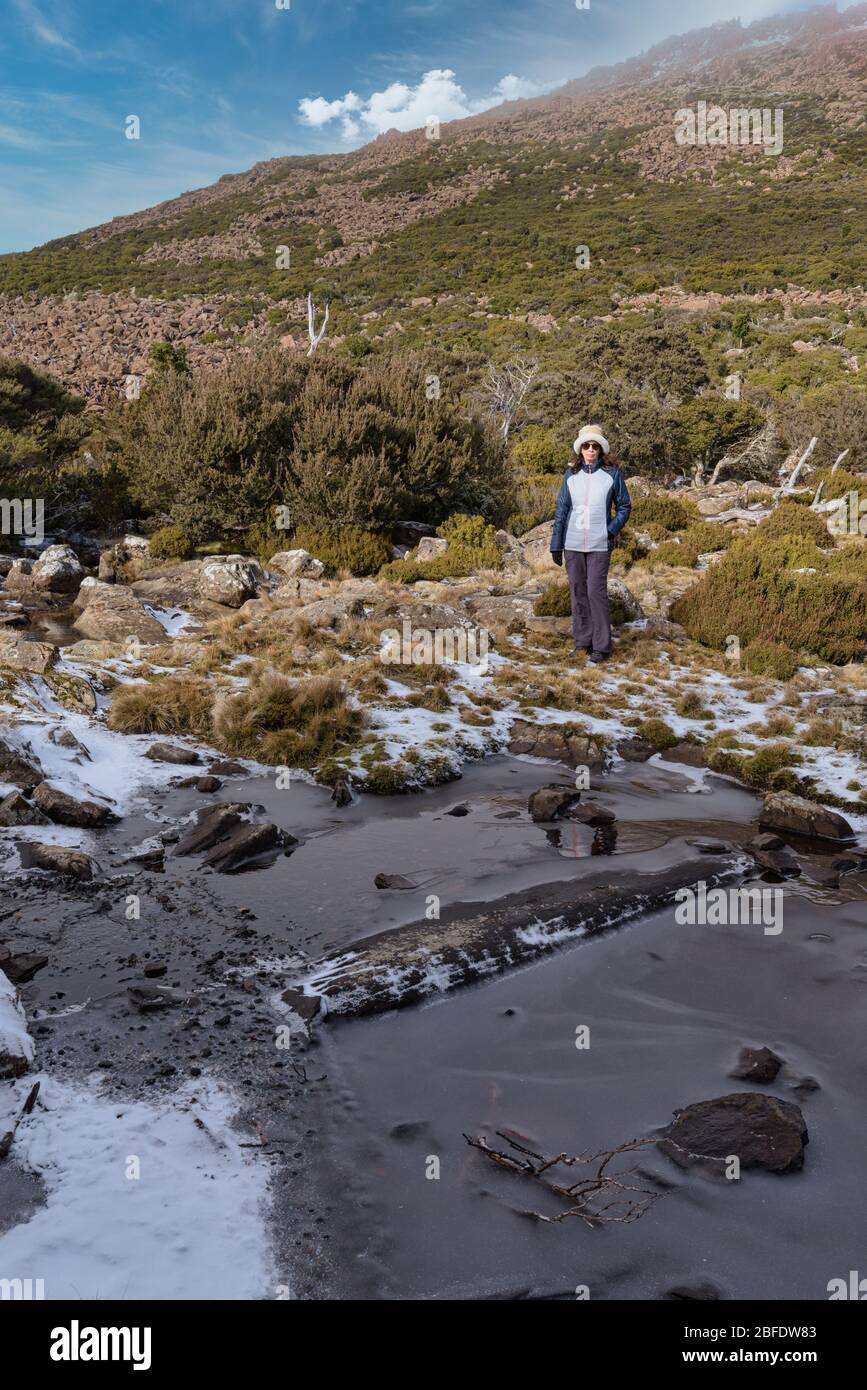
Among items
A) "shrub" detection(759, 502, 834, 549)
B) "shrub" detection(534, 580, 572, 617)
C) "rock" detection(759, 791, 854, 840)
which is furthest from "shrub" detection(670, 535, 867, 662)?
"rock" detection(759, 791, 854, 840)

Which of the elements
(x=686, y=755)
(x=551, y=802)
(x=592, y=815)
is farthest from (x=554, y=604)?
(x=592, y=815)

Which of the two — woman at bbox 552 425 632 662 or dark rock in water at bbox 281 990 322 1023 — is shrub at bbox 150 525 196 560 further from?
dark rock in water at bbox 281 990 322 1023

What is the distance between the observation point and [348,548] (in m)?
15.9

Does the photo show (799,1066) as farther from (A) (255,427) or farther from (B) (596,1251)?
(A) (255,427)

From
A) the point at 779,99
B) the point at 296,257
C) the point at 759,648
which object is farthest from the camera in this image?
the point at 779,99

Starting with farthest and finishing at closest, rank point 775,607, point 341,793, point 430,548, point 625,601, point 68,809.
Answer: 1. point 430,548
2. point 625,601
3. point 775,607
4. point 341,793
5. point 68,809

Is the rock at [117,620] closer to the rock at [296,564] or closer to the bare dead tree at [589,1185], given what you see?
the rock at [296,564]

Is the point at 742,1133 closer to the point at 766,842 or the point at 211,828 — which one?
the point at 766,842

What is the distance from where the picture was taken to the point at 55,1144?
11.1ft

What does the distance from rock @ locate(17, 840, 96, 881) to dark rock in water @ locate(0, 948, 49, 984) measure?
994mm

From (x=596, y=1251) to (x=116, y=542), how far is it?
17311 millimetres

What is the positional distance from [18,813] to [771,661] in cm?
930

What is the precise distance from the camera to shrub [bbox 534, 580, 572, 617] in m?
13.0
